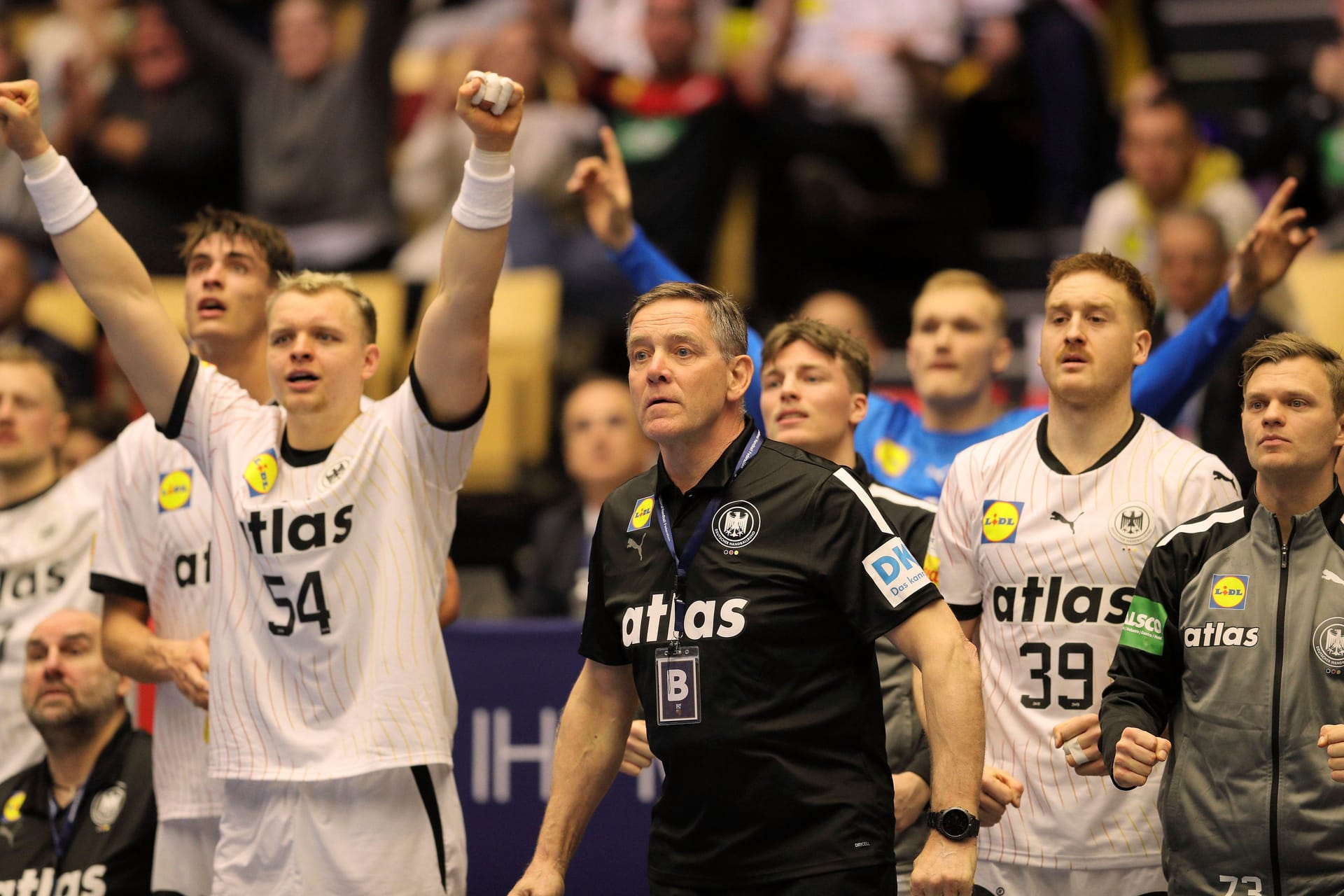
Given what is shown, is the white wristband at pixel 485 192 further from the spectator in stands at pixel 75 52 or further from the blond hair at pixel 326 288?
the spectator in stands at pixel 75 52

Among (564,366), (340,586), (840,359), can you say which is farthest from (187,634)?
(564,366)

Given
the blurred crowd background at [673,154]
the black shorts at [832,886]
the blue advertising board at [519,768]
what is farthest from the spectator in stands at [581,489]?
the black shorts at [832,886]

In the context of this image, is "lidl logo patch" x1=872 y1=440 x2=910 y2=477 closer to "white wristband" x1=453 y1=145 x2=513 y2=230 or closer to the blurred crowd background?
the blurred crowd background

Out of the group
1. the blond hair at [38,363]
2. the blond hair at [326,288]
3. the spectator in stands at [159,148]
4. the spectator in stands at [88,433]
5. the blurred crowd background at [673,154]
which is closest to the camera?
the blond hair at [326,288]

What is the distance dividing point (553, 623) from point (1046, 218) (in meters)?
5.73

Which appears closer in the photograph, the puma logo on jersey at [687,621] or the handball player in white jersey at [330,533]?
the puma logo on jersey at [687,621]

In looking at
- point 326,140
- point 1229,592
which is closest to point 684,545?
point 1229,592

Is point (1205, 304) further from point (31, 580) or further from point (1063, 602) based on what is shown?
point (31, 580)

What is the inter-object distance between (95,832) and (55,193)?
2.84 meters

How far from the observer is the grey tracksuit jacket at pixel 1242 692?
446 centimetres

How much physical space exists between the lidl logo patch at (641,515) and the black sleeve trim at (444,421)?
0.71m

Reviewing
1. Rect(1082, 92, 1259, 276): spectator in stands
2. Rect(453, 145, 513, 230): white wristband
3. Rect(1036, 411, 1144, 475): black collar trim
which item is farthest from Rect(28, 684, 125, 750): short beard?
Rect(1082, 92, 1259, 276): spectator in stands

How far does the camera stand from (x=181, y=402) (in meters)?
5.40

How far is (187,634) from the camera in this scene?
5.95 meters
